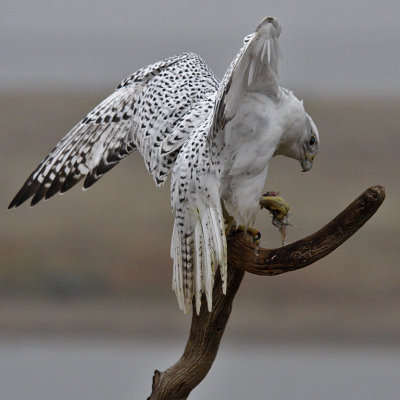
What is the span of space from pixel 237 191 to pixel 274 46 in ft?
1.87

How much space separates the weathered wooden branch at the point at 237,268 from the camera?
9.52 feet

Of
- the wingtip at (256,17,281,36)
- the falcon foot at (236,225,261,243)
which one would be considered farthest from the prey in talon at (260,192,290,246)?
the wingtip at (256,17,281,36)

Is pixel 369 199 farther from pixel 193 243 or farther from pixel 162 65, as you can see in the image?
pixel 162 65

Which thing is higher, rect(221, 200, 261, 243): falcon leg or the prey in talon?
the prey in talon

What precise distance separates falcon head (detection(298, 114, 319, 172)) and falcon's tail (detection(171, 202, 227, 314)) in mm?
480

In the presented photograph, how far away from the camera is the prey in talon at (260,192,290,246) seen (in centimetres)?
336

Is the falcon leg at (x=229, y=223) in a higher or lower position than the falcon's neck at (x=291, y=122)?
lower

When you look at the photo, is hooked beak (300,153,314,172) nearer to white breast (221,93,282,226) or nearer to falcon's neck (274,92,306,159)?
falcon's neck (274,92,306,159)

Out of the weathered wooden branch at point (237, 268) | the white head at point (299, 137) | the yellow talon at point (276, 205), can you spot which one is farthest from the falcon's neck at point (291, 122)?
the weathered wooden branch at point (237, 268)

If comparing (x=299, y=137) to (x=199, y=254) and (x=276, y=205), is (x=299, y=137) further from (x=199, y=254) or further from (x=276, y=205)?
(x=199, y=254)

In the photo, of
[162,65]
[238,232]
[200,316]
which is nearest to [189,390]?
[200,316]

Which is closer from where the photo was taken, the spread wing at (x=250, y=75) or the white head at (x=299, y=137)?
the spread wing at (x=250, y=75)

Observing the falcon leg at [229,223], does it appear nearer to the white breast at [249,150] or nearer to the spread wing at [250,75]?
the white breast at [249,150]

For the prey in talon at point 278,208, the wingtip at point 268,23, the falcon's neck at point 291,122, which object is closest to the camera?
the wingtip at point 268,23
